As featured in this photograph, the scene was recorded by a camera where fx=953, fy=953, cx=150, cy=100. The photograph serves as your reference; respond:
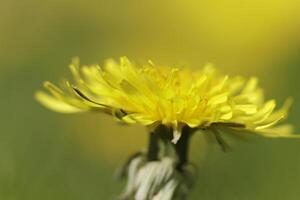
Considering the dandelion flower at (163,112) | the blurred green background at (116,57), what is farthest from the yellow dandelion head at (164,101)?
the blurred green background at (116,57)

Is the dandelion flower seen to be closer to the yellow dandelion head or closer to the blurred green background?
the yellow dandelion head

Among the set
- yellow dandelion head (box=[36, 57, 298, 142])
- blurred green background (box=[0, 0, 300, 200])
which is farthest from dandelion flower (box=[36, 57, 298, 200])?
blurred green background (box=[0, 0, 300, 200])

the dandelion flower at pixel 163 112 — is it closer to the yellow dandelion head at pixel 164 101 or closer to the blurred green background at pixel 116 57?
the yellow dandelion head at pixel 164 101

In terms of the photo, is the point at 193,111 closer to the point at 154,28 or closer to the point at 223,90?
the point at 223,90

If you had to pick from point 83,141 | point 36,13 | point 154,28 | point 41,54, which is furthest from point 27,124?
point 154,28

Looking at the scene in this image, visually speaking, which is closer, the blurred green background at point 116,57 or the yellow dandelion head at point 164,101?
the yellow dandelion head at point 164,101
